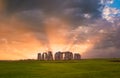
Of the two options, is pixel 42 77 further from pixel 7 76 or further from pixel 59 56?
pixel 59 56

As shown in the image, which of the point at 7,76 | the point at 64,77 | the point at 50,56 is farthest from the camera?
Result: the point at 50,56

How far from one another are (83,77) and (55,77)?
15.7 ft

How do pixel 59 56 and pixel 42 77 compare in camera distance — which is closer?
pixel 42 77

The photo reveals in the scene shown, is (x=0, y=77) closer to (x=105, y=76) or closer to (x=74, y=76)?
(x=74, y=76)

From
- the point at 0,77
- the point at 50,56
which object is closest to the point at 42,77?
the point at 0,77

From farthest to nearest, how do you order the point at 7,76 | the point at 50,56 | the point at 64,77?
the point at 50,56
the point at 7,76
the point at 64,77

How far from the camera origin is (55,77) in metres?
44.7

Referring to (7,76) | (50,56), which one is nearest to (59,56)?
(50,56)

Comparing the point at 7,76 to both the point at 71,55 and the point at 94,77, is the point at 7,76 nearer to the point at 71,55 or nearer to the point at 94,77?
the point at 94,77

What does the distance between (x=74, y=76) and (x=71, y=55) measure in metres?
117

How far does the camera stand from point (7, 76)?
47812 millimetres

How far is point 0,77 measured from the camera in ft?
→ 151

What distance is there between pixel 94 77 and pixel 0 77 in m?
16.4

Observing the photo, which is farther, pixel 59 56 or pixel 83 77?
pixel 59 56
